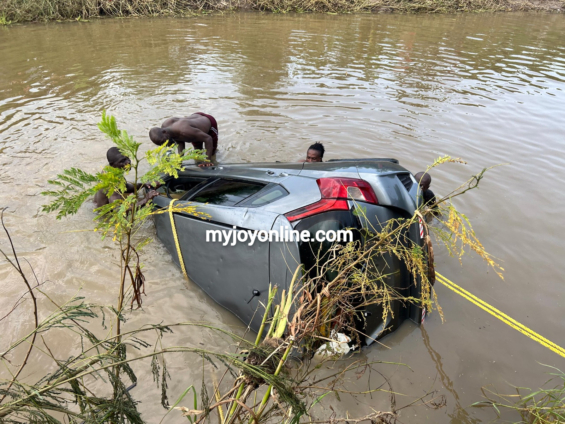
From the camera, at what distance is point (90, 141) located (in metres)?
6.36

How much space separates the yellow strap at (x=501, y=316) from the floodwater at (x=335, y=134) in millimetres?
70

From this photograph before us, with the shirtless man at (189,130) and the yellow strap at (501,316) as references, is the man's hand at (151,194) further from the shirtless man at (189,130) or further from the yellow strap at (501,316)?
the yellow strap at (501,316)

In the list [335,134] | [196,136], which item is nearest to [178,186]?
[196,136]

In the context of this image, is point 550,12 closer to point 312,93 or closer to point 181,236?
point 312,93

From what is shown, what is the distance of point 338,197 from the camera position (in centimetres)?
239

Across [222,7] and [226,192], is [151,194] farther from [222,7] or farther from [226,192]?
[222,7]

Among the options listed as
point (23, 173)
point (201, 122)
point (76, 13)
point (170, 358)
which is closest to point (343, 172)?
point (170, 358)

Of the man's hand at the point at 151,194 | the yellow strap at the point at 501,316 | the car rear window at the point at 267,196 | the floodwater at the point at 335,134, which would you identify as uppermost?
the car rear window at the point at 267,196

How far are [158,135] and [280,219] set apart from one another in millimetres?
3176

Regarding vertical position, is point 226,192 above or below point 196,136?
above

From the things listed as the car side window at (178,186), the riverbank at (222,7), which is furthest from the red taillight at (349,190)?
the riverbank at (222,7)

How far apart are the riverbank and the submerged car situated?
58.9ft

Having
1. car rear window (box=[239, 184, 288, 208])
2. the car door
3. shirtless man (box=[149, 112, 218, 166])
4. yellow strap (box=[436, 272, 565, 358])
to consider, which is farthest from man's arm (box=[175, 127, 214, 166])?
yellow strap (box=[436, 272, 565, 358])

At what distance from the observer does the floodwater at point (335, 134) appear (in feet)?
9.62
